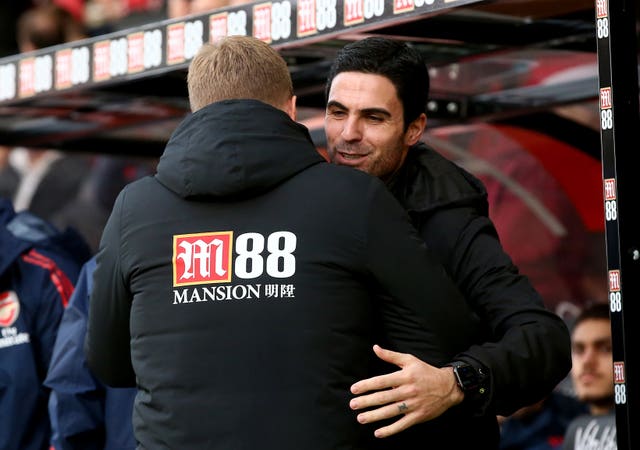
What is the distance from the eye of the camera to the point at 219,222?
3.08 metres

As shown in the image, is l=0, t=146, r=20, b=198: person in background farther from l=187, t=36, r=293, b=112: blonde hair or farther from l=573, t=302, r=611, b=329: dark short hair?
l=187, t=36, r=293, b=112: blonde hair

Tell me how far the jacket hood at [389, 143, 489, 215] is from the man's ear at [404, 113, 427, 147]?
0.06m

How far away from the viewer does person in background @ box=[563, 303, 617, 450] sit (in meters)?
5.97

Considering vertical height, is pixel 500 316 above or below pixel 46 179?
below

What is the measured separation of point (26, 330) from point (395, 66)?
2.06 meters

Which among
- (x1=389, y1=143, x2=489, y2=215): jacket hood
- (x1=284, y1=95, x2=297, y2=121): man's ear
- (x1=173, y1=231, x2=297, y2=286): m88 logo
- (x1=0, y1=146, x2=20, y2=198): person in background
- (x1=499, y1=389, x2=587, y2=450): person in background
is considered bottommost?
(x1=499, y1=389, x2=587, y2=450): person in background

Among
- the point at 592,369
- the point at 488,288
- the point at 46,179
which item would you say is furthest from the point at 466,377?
the point at 46,179

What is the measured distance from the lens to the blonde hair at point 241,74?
3152 mm

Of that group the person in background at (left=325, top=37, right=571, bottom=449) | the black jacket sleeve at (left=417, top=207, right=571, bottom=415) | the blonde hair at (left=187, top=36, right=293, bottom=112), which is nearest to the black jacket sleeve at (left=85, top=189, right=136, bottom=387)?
the blonde hair at (left=187, top=36, right=293, bottom=112)

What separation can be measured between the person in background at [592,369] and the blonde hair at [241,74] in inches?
126

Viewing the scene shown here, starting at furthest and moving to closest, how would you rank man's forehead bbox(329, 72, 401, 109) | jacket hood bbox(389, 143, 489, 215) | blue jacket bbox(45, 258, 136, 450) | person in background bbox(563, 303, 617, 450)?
person in background bbox(563, 303, 617, 450) → blue jacket bbox(45, 258, 136, 450) → man's forehead bbox(329, 72, 401, 109) → jacket hood bbox(389, 143, 489, 215)

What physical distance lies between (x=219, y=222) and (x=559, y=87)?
2850 millimetres

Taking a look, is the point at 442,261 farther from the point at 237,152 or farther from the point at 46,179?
the point at 46,179

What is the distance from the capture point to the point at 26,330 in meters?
4.96
